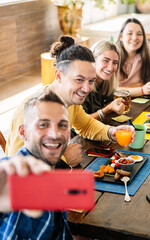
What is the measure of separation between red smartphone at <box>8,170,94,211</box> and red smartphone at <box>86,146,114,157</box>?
138 centimetres

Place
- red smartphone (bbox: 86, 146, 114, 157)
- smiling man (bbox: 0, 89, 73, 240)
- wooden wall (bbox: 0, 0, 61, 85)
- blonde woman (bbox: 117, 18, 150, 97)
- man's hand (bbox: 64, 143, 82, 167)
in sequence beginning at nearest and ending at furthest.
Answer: smiling man (bbox: 0, 89, 73, 240) < man's hand (bbox: 64, 143, 82, 167) < red smartphone (bbox: 86, 146, 114, 157) < blonde woman (bbox: 117, 18, 150, 97) < wooden wall (bbox: 0, 0, 61, 85)

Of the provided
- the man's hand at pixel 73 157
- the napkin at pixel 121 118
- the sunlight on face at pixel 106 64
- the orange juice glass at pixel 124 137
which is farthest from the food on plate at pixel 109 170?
the sunlight on face at pixel 106 64

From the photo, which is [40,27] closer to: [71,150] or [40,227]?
[71,150]

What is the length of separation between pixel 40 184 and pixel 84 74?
4.88ft

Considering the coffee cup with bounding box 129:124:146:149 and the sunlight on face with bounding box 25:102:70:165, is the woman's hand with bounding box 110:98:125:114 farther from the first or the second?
the sunlight on face with bounding box 25:102:70:165

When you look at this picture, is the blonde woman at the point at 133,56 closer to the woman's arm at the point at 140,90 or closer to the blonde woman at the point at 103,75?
the woman's arm at the point at 140,90

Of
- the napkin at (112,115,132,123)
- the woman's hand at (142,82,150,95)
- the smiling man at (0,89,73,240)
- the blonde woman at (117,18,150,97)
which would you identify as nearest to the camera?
the smiling man at (0,89,73,240)

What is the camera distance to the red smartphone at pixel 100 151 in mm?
2016

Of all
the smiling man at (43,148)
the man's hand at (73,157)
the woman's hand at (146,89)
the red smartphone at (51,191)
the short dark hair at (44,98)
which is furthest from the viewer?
the woman's hand at (146,89)

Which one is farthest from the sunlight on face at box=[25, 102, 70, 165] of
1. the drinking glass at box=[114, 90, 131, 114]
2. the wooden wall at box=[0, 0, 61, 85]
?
the wooden wall at box=[0, 0, 61, 85]

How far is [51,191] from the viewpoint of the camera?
2.04ft

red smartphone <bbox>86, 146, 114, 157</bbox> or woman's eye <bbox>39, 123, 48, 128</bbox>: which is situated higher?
woman's eye <bbox>39, 123, 48, 128</bbox>

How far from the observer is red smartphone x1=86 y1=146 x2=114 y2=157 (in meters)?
2.02

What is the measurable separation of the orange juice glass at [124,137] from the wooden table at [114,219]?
41cm
